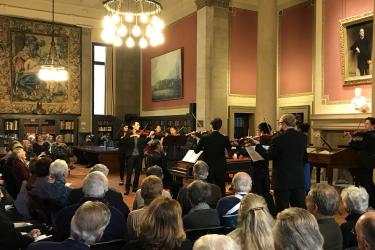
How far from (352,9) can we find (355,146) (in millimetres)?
4517

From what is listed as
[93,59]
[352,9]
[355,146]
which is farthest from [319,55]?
[93,59]

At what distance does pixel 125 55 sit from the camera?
56.3 ft

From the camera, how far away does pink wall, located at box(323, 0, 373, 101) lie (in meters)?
9.84

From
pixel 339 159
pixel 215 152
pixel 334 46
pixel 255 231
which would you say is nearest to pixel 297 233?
pixel 255 231

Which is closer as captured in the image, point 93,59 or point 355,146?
point 355,146

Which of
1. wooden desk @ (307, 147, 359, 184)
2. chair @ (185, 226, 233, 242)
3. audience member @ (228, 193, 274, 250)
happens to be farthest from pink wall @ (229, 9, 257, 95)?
audience member @ (228, 193, 274, 250)

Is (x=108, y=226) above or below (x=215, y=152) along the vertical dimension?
below

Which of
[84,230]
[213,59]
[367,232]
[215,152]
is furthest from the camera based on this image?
[213,59]

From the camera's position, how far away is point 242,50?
13.4 m

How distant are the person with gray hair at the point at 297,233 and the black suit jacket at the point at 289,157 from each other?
2.65 meters

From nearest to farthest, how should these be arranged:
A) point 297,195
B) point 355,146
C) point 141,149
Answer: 1. point 297,195
2. point 355,146
3. point 141,149

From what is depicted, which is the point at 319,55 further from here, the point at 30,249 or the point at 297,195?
the point at 30,249

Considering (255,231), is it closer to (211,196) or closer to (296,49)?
(211,196)

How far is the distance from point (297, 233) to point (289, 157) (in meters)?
2.76
